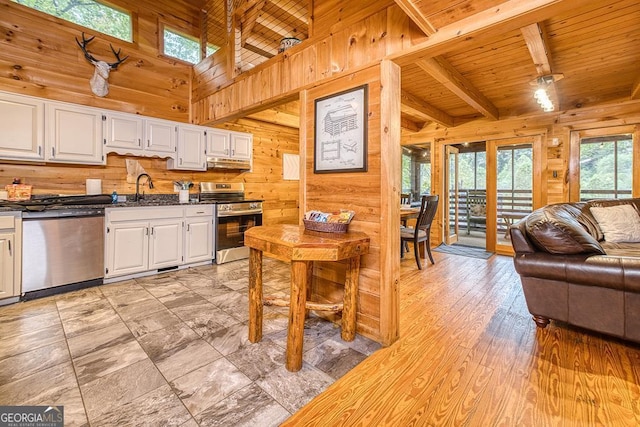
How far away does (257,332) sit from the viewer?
2.08 m

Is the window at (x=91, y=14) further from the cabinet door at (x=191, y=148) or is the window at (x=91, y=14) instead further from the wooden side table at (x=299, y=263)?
the wooden side table at (x=299, y=263)

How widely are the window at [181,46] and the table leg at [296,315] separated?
4.49 m

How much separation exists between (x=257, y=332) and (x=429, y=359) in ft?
3.90

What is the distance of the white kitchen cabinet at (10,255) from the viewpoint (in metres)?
2.62

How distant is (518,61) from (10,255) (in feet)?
18.2

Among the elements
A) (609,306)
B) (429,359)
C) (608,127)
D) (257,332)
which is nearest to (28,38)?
(257,332)

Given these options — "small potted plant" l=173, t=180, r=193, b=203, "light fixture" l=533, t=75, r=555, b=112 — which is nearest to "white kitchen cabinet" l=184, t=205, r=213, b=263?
"small potted plant" l=173, t=180, r=193, b=203

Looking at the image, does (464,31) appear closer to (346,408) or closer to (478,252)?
(346,408)

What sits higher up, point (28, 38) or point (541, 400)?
point (28, 38)

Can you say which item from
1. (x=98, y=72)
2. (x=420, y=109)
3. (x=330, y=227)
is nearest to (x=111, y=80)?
(x=98, y=72)

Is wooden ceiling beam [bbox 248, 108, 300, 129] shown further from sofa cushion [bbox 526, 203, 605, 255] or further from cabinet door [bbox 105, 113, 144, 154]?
sofa cushion [bbox 526, 203, 605, 255]

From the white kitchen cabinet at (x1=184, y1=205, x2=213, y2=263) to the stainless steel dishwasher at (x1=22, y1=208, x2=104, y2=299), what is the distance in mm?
959

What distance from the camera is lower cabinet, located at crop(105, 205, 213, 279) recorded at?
3.30 metres

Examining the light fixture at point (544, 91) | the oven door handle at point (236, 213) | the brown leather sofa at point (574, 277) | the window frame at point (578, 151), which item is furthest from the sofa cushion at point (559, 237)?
the oven door handle at point (236, 213)
